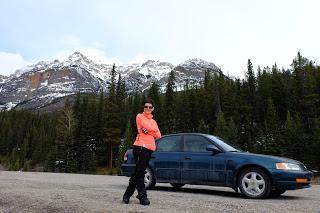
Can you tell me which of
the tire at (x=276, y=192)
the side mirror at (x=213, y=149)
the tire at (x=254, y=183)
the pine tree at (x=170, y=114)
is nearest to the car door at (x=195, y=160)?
the side mirror at (x=213, y=149)

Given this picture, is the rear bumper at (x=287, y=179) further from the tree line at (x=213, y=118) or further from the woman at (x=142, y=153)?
the tree line at (x=213, y=118)

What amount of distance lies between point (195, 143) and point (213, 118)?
240ft

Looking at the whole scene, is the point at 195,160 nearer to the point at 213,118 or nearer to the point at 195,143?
the point at 195,143

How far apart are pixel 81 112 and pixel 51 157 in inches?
568

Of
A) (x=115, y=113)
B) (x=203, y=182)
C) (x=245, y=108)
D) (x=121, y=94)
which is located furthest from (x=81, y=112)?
(x=203, y=182)

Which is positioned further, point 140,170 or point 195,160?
point 195,160

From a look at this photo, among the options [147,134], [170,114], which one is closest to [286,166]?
[147,134]

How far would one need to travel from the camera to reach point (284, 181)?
340 inches

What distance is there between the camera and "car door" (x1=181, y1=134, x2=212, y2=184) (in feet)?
31.7

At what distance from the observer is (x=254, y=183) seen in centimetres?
888

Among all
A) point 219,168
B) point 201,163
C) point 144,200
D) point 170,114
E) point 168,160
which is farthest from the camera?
point 170,114

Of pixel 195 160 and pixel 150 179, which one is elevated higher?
pixel 195 160

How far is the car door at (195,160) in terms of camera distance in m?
9.67

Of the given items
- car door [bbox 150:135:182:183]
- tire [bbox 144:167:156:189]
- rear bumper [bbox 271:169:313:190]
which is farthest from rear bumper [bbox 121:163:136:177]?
rear bumper [bbox 271:169:313:190]
